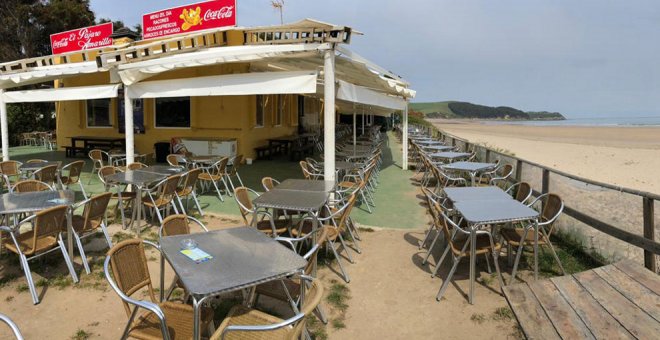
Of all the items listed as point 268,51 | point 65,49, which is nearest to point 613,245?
point 268,51

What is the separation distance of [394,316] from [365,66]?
4.46 meters

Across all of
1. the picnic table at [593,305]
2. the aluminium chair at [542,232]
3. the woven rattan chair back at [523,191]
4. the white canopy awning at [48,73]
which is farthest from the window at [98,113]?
the picnic table at [593,305]

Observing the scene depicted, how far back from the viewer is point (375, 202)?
7.14 meters

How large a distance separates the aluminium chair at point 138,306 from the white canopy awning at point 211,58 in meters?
4.11

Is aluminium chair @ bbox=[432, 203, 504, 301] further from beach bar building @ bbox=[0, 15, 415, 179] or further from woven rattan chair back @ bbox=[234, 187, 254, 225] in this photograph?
beach bar building @ bbox=[0, 15, 415, 179]

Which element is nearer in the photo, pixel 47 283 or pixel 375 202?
pixel 47 283

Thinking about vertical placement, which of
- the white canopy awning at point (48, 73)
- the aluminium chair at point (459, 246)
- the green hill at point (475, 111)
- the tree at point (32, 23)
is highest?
the green hill at point (475, 111)

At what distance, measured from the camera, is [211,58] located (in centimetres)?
630

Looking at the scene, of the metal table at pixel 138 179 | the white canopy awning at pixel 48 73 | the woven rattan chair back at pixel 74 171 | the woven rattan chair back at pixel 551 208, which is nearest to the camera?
the woven rattan chair back at pixel 551 208

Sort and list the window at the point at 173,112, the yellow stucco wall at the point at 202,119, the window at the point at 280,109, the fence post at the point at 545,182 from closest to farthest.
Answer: the fence post at the point at 545,182, the yellow stucco wall at the point at 202,119, the window at the point at 173,112, the window at the point at 280,109

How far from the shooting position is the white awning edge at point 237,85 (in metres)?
5.74

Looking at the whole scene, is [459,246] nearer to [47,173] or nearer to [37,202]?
[37,202]

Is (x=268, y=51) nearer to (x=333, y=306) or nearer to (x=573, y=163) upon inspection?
(x=333, y=306)

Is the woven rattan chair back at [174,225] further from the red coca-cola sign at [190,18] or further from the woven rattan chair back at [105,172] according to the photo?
the red coca-cola sign at [190,18]
